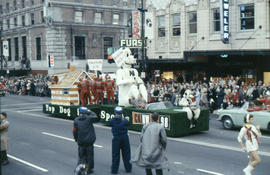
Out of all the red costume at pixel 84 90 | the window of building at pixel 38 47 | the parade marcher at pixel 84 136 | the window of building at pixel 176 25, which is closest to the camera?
the parade marcher at pixel 84 136

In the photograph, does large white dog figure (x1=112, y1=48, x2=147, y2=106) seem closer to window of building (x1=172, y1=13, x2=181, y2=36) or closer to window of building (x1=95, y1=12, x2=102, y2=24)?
window of building (x1=172, y1=13, x2=181, y2=36)

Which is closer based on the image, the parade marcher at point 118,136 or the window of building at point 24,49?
the parade marcher at point 118,136

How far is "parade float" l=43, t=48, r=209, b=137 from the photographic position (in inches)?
604

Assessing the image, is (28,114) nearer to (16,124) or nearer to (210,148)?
(16,124)

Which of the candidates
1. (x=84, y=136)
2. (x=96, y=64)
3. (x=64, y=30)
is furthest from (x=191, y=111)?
(x=64, y=30)

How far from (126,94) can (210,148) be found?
18.9 ft

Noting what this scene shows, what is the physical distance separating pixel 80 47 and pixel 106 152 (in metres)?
41.9

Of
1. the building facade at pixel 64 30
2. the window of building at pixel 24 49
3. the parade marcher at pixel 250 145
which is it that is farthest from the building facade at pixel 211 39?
the window of building at pixel 24 49

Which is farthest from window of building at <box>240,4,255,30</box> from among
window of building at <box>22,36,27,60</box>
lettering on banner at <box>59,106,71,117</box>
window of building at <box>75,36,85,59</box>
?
window of building at <box>22,36,27,60</box>

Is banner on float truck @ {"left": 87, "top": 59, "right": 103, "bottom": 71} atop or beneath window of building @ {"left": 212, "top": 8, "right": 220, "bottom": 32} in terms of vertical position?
beneath

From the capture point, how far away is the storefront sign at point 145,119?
50.3 ft

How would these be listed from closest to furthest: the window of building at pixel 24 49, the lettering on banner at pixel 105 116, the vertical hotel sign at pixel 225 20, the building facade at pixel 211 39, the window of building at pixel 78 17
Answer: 1. the lettering on banner at pixel 105 116
2. the vertical hotel sign at pixel 225 20
3. the building facade at pixel 211 39
4. the window of building at pixel 78 17
5. the window of building at pixel 24 49

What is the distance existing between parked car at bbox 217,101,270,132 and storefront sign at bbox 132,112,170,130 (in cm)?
336

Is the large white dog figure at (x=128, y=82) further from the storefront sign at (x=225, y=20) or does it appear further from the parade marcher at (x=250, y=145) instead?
the storefront sign at (x=225, y=20)
